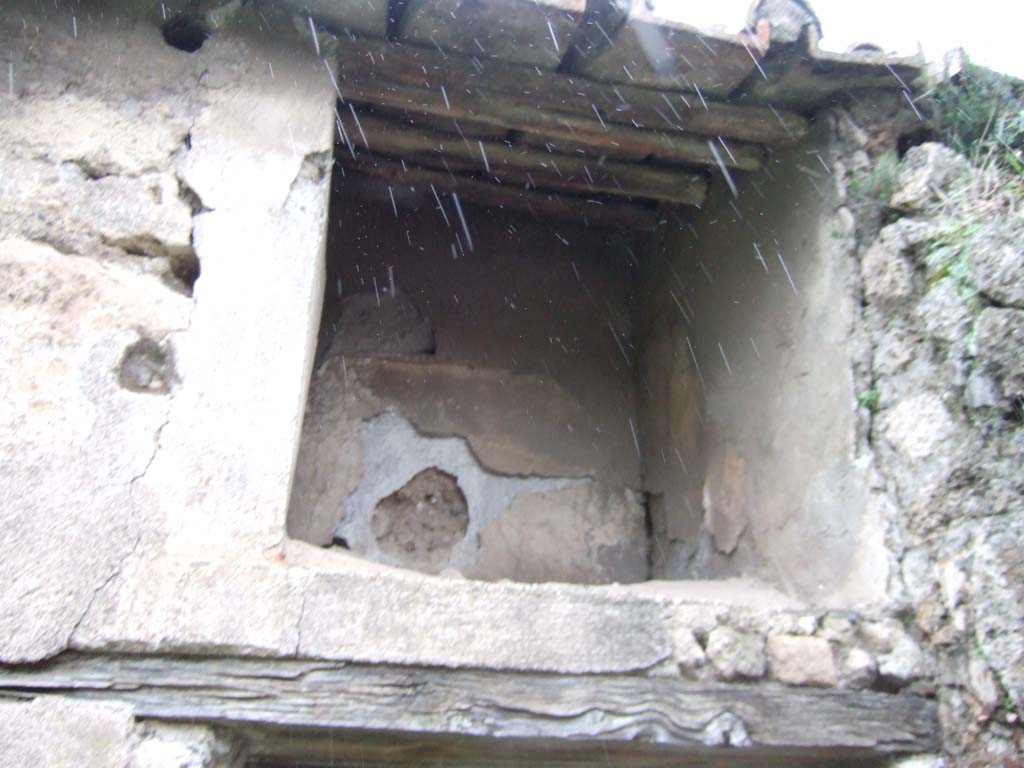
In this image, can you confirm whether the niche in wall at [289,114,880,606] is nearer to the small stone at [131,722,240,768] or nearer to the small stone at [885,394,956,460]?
the small stone at [885,394,956,460]

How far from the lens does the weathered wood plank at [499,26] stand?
2123mm

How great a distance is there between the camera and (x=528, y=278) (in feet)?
11.4

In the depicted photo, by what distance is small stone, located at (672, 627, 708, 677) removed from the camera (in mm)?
2096

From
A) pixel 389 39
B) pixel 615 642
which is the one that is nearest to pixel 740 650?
pixel 615 642

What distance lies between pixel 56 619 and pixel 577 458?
1889 millimetres

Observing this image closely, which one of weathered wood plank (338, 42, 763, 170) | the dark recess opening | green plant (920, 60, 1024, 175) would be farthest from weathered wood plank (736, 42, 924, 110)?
the dark recess opening

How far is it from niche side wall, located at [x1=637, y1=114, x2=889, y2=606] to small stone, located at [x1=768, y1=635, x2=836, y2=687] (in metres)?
0.17

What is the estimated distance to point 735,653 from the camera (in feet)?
6.98

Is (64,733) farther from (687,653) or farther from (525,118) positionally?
(525,118)

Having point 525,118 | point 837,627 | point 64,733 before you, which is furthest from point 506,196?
point 64,733

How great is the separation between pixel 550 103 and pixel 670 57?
347mm

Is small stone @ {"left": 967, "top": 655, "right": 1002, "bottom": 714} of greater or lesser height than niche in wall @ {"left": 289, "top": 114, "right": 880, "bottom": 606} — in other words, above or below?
below

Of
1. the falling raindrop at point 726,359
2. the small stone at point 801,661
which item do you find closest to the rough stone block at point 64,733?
the small stone at point 801,661

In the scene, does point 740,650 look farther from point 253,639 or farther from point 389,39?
point 389,39
